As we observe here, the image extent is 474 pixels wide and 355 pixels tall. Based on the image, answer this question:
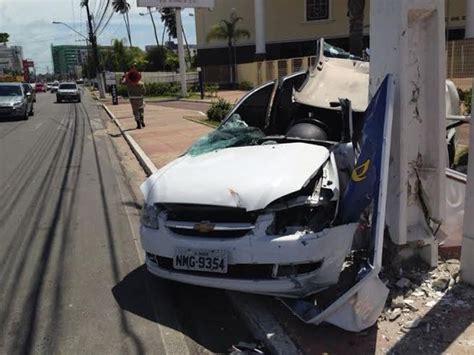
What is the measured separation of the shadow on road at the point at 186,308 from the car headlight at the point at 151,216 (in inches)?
25.6

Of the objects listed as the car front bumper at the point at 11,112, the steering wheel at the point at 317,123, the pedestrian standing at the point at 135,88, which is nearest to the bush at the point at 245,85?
the car front bumper at the point at 11,112

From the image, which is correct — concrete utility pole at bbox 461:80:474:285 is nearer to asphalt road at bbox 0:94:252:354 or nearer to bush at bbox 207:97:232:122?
asphalt road at bbox 0:94:252:354

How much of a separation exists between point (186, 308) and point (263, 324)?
0.76 meters

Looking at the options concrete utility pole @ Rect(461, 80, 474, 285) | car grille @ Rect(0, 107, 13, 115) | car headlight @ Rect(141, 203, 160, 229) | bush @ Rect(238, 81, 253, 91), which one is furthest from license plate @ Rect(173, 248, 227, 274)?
bush @ Rect(238, 81, 253, 91)

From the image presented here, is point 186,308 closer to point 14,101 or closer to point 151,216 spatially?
point 151,216

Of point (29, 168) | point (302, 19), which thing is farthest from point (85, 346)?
point (302, 19)

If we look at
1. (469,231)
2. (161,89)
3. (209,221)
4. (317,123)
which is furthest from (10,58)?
(469,231)

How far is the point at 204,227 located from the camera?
3.97 meters

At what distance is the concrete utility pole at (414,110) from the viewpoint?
13.5 ft

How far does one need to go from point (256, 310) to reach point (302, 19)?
43.6 m

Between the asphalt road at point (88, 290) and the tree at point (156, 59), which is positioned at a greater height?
the tree at point (156, 59)

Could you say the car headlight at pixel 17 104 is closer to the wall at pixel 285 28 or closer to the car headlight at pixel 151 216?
the car headlight at pixel 151 216

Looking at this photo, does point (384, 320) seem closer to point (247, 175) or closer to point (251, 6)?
point (247, 175)

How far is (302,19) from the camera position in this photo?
44969 millimetres
